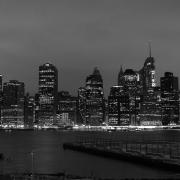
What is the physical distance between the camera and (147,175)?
6150 cm

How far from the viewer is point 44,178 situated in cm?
4734

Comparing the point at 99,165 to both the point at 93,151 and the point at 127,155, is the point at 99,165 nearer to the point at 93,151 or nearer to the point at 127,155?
the point at 127,155

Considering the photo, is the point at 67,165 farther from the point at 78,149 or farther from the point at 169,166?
the point at 78,149

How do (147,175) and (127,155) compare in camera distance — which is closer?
(147,175)

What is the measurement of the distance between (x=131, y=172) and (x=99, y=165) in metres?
10.5

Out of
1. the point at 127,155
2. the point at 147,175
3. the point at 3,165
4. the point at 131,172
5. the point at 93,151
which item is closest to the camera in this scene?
the point at 147,175

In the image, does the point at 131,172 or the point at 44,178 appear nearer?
the point at 44,178

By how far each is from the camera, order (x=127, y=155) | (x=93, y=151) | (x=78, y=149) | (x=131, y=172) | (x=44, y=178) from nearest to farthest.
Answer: (x=44, y=178) < (x=131, y=172) < (x=127, y=155) < (x=93, y=151) < (x=78, y=149)

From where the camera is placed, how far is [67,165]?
257ft

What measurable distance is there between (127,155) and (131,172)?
40.9 ft

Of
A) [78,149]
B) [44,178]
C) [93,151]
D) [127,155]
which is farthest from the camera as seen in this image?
[78,149]

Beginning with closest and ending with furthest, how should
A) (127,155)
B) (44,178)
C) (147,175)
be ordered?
(44,178), (147,175), (127,155)

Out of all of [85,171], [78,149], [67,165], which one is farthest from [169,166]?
[78,149]

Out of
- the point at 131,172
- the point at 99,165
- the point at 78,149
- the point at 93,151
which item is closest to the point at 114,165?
the point at 99,165
